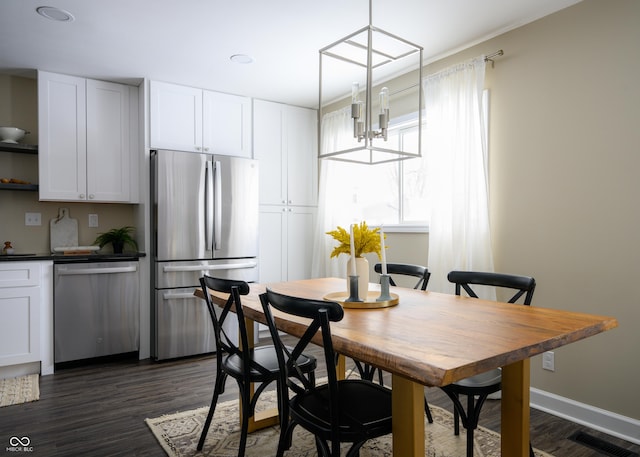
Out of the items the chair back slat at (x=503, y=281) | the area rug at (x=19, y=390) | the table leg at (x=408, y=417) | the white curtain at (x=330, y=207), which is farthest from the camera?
the white curtain at (x=330, y=207)

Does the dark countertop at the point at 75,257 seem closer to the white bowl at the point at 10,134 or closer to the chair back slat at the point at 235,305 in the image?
the white bowl at the point at 10,134

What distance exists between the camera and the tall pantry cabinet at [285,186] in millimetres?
4562

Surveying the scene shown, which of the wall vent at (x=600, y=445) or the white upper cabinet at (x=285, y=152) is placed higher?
the white upper cabinet at (x=285, y=152)

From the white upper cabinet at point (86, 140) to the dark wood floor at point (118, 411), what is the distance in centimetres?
158

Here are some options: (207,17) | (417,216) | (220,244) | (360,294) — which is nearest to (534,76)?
(417,216)

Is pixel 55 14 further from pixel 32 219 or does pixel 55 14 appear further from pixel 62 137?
pixel 32 219

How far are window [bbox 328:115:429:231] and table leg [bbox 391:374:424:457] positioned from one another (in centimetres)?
241

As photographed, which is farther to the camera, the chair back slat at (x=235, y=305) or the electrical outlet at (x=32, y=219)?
the electrical outlet at (x=32, y=219)

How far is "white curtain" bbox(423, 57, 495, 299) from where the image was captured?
3.03m

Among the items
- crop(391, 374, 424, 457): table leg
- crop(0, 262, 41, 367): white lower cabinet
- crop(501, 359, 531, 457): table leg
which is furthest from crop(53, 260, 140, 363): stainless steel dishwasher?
crop(501, 359, 531, 457): table leg

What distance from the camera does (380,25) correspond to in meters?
2.92

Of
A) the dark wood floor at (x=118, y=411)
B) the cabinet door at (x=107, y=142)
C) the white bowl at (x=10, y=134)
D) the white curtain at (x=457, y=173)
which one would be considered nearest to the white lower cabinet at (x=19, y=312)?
the dark wood floor at (x=118, y=411)

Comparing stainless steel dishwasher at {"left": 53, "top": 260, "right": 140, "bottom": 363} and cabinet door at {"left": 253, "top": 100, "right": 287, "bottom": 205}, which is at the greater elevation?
cabinet door at {"left": 253, "top": 100, "right": 287, "bottom": 205}

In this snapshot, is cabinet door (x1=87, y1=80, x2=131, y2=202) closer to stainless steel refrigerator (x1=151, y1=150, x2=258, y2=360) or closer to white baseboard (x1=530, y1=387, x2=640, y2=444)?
stainless steel refrigerator (x1=151, y1=150, x2=258, y2=360)
